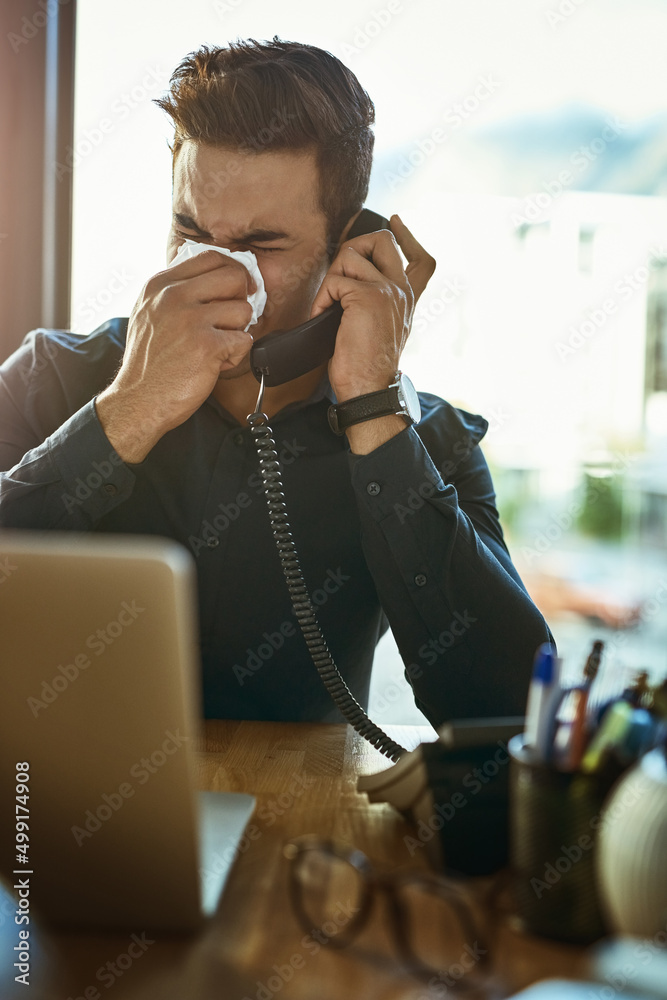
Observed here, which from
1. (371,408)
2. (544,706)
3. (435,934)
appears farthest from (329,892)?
(371,408)

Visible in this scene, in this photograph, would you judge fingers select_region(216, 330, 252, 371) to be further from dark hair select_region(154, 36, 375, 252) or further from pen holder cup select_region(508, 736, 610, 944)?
pen holder cup select_region(508, 736, 610, 944)

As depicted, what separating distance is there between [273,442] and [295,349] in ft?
Result: 0.50

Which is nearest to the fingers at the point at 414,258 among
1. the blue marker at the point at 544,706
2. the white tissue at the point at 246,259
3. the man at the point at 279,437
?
the man at the point at 279,437

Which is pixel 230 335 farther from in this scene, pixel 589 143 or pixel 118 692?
pixel 589 143

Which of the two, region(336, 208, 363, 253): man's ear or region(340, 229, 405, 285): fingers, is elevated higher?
region(336, 208, 363, 253): man's ear

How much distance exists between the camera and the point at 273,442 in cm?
125

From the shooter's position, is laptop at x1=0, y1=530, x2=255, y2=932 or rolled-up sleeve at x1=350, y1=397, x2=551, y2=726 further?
rolled-up sleeve at x1=350, y1=397, x2=551, y2=726

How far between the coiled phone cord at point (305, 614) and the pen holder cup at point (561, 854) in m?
0.44

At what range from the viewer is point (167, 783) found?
48 centimetres

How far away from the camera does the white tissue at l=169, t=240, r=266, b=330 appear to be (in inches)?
49.6

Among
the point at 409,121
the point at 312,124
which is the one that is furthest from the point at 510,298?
the point at 312,124

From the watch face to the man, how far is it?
0.03 m

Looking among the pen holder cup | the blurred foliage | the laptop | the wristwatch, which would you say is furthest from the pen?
the blurred foliage

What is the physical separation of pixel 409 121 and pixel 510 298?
66 cm
